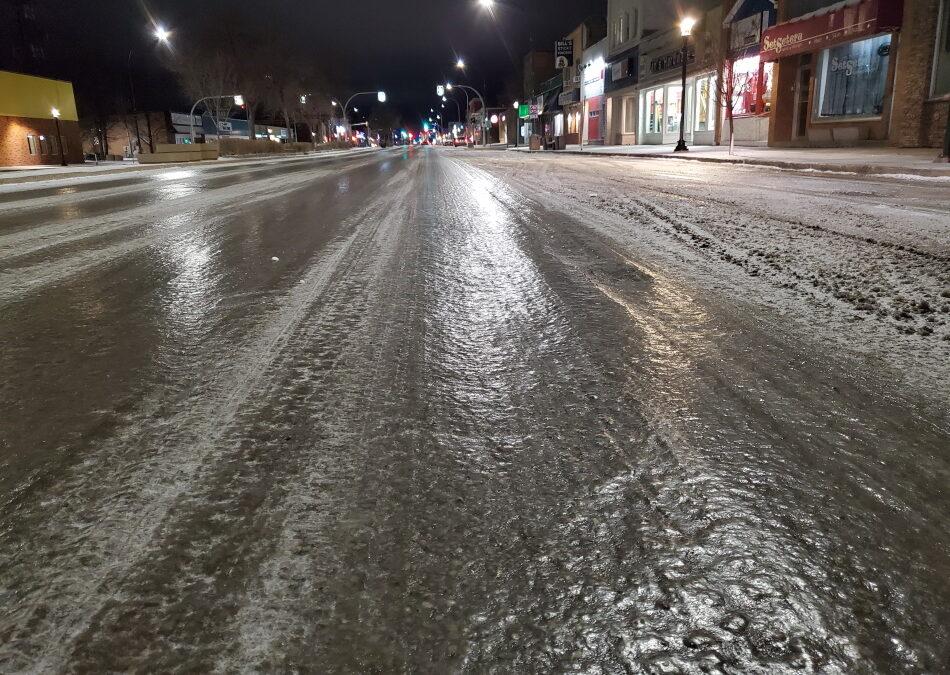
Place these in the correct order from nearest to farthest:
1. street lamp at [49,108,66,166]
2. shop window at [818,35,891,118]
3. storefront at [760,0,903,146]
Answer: storefront at [760,0,903,146] → shop window at [818,35,891,118] → street lamp at [49,108,66,166]

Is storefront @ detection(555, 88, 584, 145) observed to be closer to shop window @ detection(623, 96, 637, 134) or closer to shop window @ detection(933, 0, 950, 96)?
shop window @ detection(623, 96, 637, 134)

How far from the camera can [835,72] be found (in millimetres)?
21719

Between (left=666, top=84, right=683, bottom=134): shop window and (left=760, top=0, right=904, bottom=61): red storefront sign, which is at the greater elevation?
(left=760, top=0, right=904, bottom=61): red storefront sign

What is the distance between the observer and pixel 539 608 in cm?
132

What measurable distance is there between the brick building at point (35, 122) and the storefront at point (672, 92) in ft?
120

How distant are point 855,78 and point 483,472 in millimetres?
24474

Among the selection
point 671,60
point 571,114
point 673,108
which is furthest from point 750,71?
point 571,114

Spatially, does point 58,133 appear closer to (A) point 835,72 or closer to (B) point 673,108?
(B) point 673,108

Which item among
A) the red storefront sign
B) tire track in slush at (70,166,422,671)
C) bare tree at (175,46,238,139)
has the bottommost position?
tire track in slush at (70,166,422,671)

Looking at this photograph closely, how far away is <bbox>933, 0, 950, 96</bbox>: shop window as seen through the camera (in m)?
17.3

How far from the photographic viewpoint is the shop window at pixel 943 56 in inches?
681

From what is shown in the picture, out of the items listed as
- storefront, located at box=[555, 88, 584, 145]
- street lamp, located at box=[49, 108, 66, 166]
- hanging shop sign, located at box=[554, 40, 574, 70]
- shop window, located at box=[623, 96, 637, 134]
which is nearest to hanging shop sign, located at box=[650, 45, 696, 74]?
shop window, located at box=[623, 96, 637, 134]

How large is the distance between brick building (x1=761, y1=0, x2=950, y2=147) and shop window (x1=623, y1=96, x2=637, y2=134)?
17.3 meters

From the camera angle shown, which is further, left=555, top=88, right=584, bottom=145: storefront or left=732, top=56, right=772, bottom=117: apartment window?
left=555, top=88, right=584, bottom=145: storefront
